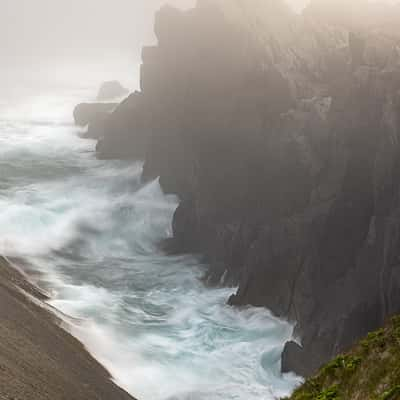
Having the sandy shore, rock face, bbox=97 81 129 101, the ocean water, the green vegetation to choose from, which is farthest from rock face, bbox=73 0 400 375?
rock face, bbox=97 81 129 101

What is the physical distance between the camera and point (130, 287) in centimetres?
6175

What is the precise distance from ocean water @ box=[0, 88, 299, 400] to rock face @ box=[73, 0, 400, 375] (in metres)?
2.79

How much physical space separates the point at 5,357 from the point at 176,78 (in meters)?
56.6

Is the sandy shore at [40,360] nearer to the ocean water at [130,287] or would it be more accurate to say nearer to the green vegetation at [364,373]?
the ocean water at [130,287]

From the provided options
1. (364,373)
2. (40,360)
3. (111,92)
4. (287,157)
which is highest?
(111,92)

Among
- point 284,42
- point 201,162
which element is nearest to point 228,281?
point 201,162

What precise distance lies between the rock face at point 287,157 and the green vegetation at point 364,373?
765 inches

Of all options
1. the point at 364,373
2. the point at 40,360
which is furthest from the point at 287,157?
the point at 364,373

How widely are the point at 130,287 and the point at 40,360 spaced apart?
30.5 metres

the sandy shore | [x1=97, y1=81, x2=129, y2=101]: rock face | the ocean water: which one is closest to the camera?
the sandy shore

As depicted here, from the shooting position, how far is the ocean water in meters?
45.6

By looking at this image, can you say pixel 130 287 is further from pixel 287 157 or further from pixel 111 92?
pixel 111 92

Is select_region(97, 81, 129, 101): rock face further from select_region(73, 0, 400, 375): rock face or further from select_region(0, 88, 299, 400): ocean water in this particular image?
select_region(73, 0, 400, 375): rock face

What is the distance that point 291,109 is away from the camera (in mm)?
61281
